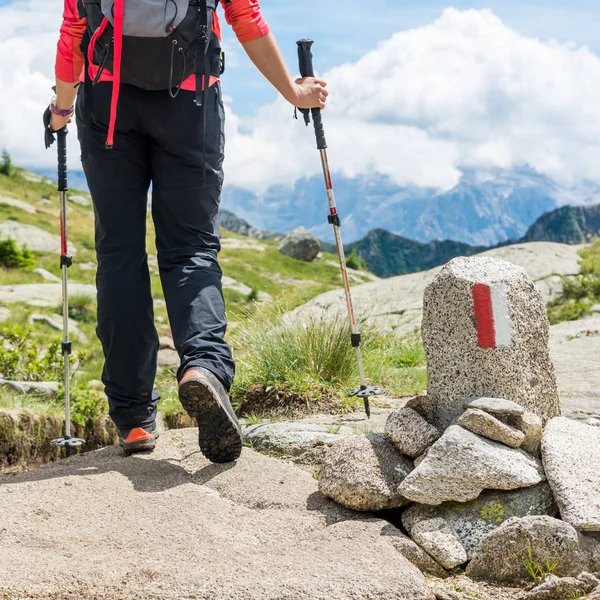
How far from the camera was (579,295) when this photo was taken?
17375 millimetres

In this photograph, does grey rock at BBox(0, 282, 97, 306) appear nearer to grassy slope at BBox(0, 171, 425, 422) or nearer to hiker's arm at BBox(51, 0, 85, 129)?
grassy slope at BBox(0, 171, 425, 422)

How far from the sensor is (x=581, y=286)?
687 inches

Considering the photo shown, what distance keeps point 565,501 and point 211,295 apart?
7.77 feet

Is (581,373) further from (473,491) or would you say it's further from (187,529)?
(187,529)

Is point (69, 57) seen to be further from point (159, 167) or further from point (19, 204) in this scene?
point (19, 204)

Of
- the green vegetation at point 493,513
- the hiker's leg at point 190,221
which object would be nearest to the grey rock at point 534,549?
the green vegetation at point 493,513

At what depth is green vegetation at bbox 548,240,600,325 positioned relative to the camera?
16078mm

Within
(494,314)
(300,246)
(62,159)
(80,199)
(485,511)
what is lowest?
(485,511)

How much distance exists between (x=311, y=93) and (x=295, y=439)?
7.83ft

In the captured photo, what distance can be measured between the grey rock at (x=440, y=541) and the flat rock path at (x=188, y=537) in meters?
0.18

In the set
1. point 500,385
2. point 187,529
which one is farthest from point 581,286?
point 187,529

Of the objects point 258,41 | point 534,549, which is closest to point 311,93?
point 258,41

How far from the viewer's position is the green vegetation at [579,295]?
16.1 m

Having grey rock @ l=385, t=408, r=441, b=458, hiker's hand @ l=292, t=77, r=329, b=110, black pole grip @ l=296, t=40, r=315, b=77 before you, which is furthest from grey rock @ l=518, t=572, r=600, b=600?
black pole grip @ l=296, t=40, r=315, b=77
